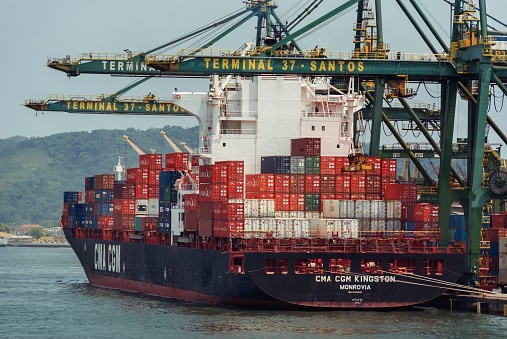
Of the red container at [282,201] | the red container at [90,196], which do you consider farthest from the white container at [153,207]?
the red container at [282,201]

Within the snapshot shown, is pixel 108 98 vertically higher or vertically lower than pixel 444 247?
higher

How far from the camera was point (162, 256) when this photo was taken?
2377 inches

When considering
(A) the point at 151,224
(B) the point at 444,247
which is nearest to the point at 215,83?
(A) the point at 151,224

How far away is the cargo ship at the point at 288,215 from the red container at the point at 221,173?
61 millimetres

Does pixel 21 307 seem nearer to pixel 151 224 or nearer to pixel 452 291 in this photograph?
pixel 151 224

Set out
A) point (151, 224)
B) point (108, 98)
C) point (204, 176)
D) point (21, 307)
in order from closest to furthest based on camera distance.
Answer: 1. point (204, 176)
2. point (21, 307)
3. point (151, 224)
4. point (108, 98)

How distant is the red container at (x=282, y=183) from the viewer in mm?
51031

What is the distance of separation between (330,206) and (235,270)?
587 centimetres

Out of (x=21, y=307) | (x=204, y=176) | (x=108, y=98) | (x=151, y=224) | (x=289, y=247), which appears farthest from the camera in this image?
(x=108, y=98)

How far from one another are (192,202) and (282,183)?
600 cm

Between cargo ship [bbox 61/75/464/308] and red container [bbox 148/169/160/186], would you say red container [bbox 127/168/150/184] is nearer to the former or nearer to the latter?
red container [bbox 148/169/160/186]

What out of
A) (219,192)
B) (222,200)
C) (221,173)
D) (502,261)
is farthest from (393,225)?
(221,173)

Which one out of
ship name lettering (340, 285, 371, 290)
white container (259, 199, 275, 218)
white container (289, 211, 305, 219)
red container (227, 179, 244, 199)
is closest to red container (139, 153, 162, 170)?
red container (227, 179, 244, 199)

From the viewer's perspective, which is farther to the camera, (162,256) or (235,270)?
(162,256)
